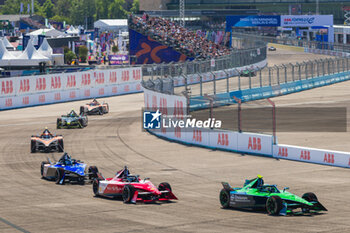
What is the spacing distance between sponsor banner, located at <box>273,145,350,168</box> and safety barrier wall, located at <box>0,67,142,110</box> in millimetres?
27288

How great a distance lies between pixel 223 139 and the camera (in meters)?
28.5

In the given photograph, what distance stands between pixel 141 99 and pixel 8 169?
103 ft

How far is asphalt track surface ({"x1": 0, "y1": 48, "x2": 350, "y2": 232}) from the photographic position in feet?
48.3

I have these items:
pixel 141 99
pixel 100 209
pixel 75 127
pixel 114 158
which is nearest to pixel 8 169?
pixel 114 158

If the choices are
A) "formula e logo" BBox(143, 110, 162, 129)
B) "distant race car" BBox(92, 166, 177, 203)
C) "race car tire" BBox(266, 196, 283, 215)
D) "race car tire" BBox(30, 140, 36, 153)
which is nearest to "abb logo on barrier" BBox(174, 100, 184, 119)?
"formula e logo" BBox(143, 110, 162, 129)

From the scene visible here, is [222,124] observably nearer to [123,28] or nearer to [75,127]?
[75,127]

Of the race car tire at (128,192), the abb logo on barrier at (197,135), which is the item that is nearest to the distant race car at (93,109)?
the abb logo on barrier at (197,135)

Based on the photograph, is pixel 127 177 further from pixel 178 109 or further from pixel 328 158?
pixel 178 109

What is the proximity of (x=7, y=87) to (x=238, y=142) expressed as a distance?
2524 centimetres

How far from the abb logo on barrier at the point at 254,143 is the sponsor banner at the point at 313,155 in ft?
2.86

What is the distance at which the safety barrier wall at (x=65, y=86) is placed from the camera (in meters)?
48.8

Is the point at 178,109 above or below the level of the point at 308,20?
below

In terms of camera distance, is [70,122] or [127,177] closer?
[127,177]

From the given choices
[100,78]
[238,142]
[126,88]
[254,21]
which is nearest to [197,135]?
[238,142]
